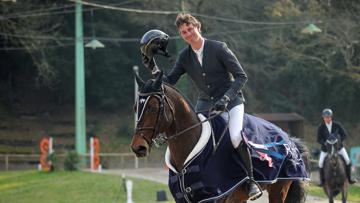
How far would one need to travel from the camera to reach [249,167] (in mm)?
8766

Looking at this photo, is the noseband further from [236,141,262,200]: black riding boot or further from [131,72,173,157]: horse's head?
[236,141,262,200]: black riding boot

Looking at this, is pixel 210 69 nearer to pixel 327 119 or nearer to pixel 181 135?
pixel 181 135

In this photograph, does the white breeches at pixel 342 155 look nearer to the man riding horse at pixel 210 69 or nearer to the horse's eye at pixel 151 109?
the man riding horse at pixel 210 69

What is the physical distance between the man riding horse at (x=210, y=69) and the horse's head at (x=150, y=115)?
0.48 m

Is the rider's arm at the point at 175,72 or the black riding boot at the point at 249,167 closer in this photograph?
the black riding boot at the point at 249,167

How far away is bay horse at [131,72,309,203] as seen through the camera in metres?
7.73

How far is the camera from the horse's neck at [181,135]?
27.2ft

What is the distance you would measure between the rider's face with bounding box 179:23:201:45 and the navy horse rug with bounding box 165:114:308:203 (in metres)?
0.85

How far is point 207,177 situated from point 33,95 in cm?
4820

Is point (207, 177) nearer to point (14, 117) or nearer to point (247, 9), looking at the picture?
point (247, 9)

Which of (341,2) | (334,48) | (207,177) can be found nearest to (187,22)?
(207,177)

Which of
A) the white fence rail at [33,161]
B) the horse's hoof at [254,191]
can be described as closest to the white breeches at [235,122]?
the horse's hoof at [254,191]

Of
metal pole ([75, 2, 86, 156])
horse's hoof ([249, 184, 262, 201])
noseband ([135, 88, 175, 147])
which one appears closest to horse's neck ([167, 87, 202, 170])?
noseband ([135, 88, 175, 147])

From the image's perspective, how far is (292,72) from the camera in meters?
49.3
